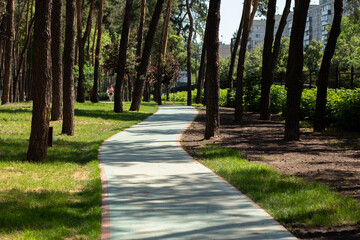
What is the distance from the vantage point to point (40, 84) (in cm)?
1068

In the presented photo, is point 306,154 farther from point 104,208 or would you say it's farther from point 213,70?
point 104,208

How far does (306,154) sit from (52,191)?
7.14 meters

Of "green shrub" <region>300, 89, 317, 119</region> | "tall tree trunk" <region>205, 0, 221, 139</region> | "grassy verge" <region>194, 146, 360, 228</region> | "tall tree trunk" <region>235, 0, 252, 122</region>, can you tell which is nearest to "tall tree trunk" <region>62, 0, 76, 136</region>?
"tall tree trunk" <region>205, 0, 221, 139</region>

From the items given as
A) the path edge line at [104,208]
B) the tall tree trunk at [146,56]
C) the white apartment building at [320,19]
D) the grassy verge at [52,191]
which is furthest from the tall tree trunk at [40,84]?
the white apartment building at [320,19]

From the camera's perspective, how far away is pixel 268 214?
22.4 ft

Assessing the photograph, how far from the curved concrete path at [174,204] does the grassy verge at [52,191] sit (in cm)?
29

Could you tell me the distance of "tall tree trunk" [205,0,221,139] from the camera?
15250mm

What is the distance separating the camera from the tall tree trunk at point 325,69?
17.7 m

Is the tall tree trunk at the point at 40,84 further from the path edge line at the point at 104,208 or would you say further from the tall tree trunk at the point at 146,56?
the tall tree trunk at the point at 146,56

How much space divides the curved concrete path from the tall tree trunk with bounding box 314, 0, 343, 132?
25.7ft

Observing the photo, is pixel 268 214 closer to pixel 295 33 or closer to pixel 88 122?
pixel 295 33

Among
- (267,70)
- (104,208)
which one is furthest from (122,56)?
(104,208)

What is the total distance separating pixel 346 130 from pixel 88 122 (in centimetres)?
1033

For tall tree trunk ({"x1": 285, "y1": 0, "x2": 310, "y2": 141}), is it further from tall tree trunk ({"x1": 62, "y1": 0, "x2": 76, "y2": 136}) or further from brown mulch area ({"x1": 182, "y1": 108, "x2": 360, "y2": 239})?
tall tree trunk ({"x1": 62, "y1": 0, "x2": 76, "y2": 136})
